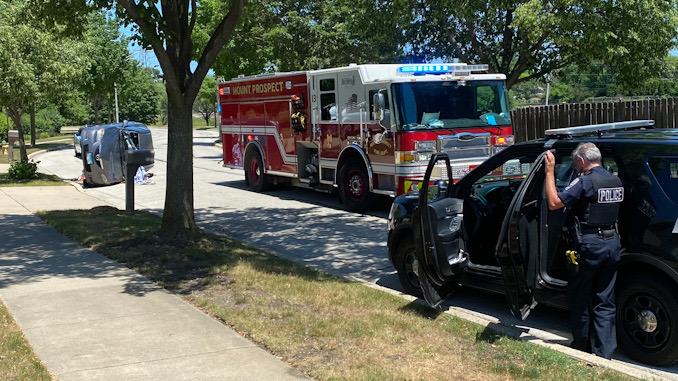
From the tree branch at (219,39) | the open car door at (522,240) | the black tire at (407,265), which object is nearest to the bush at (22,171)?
the tree branch at (219,39)

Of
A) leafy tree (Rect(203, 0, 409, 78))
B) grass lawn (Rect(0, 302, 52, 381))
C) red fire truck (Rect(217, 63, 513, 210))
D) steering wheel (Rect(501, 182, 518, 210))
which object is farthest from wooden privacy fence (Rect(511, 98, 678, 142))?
grass lawn (Rect(0, 302, 52, 381))

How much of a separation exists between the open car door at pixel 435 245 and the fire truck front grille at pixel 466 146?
6124mm

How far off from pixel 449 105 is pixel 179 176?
203 inches

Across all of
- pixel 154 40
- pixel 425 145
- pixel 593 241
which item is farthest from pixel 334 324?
pixel 425 145

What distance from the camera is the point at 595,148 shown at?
5402 millimetres

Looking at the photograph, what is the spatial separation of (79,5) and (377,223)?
19.3 feet

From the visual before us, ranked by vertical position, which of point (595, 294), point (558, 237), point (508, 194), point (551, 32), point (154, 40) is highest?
point (551, 32)

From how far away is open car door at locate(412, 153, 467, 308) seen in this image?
249 inches

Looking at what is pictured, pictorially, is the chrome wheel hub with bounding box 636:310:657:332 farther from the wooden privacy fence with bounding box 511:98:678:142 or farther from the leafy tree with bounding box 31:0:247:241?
the wooden privacy fence with bounding box 511:98:678:142

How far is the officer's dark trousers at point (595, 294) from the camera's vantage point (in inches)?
208

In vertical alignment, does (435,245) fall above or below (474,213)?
below

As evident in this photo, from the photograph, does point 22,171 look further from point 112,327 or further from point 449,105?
point 112,327

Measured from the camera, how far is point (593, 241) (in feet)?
17.4

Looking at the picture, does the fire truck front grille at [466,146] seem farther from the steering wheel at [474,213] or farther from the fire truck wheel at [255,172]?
the fire truck wheel at [255,172]
